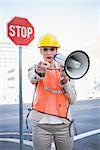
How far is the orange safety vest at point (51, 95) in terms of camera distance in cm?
165

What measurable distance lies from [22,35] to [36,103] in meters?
0.51

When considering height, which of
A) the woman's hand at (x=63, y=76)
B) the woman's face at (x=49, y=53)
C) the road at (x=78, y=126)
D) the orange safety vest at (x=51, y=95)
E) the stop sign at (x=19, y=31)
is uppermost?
the stop sign at (x=19, y=31)

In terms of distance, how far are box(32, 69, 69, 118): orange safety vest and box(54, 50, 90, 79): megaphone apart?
14cm

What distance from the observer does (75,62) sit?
5.11ft

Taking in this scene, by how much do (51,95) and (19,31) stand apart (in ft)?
1.71

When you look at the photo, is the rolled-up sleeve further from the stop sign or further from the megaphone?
the stop sign

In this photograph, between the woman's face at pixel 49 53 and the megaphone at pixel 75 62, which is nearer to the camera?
the megaphone at pixel 75 62

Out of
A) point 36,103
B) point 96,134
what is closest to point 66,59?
point 36,103

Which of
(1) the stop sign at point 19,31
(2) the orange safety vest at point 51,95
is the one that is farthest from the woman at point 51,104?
(1) the stop sign at point 19,31

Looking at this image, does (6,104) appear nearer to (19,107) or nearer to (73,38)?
(19,107)

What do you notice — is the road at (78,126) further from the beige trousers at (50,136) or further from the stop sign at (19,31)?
the stop sign at (19,31)

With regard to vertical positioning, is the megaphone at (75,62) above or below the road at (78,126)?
above

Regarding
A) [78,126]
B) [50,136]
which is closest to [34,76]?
[50,136]

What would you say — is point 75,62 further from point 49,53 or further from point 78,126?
point 78,126
